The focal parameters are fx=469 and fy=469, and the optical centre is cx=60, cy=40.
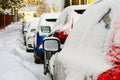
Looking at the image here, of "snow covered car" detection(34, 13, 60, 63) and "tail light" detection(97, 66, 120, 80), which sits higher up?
"tail light" detection(97, 66, 120, 80)

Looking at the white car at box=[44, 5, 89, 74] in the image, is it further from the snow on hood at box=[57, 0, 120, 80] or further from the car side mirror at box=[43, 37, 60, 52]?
the snow on hood at box=[57, 0, 120, 80]

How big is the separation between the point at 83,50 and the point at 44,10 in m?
102

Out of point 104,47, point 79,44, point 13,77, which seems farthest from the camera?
point 13,77

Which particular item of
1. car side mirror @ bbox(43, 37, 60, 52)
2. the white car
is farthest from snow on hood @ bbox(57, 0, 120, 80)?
the white car

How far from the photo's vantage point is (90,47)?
3.79m

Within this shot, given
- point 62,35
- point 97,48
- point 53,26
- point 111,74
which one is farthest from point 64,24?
point 111,74

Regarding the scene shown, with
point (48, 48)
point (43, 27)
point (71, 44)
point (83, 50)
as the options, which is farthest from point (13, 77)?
point (83, 50)

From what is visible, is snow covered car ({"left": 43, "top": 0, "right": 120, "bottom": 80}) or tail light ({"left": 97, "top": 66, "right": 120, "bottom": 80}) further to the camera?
snow covered car ({"left": 43, "top": 0, "right": 120, "bottom": 80})

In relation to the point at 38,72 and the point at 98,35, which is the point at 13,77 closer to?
the point at 38,72

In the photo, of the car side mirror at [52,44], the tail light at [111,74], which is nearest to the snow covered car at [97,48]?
the tail light at [111,74]

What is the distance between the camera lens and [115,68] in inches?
117

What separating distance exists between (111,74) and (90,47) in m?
0.90

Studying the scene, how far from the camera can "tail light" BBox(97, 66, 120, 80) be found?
114 inches

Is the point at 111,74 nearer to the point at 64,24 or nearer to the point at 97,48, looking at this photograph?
the point at 97,48
